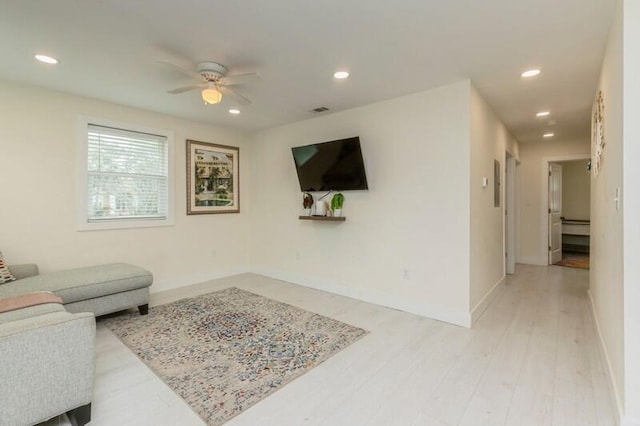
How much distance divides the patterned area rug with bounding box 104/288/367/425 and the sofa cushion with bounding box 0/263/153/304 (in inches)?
14.9

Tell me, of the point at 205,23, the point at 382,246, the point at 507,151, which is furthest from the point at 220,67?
the point at 507,151

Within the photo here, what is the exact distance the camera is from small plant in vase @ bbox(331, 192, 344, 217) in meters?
4.11

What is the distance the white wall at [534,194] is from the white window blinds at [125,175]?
6.50 m

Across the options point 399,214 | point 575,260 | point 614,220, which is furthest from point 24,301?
point 575,260

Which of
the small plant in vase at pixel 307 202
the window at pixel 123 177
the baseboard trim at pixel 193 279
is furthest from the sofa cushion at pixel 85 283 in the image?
the small plant in vase at pixel 307 202

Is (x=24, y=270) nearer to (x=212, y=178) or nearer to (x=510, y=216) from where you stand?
(x=212, y=178)

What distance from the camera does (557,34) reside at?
2.22 m

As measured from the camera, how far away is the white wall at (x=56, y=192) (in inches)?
125

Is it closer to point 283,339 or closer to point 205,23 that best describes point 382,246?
point 283,339

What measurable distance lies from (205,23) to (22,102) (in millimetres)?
2579

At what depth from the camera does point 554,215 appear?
20.2ft

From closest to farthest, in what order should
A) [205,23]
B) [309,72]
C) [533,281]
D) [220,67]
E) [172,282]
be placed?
[205,23]
[220,67]
[309,72]
[172,282]
[533,281]

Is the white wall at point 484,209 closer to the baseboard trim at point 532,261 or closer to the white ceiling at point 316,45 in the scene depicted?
the white ceiling at point 316,45

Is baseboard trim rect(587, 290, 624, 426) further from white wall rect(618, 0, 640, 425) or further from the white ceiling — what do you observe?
the white ceiling
